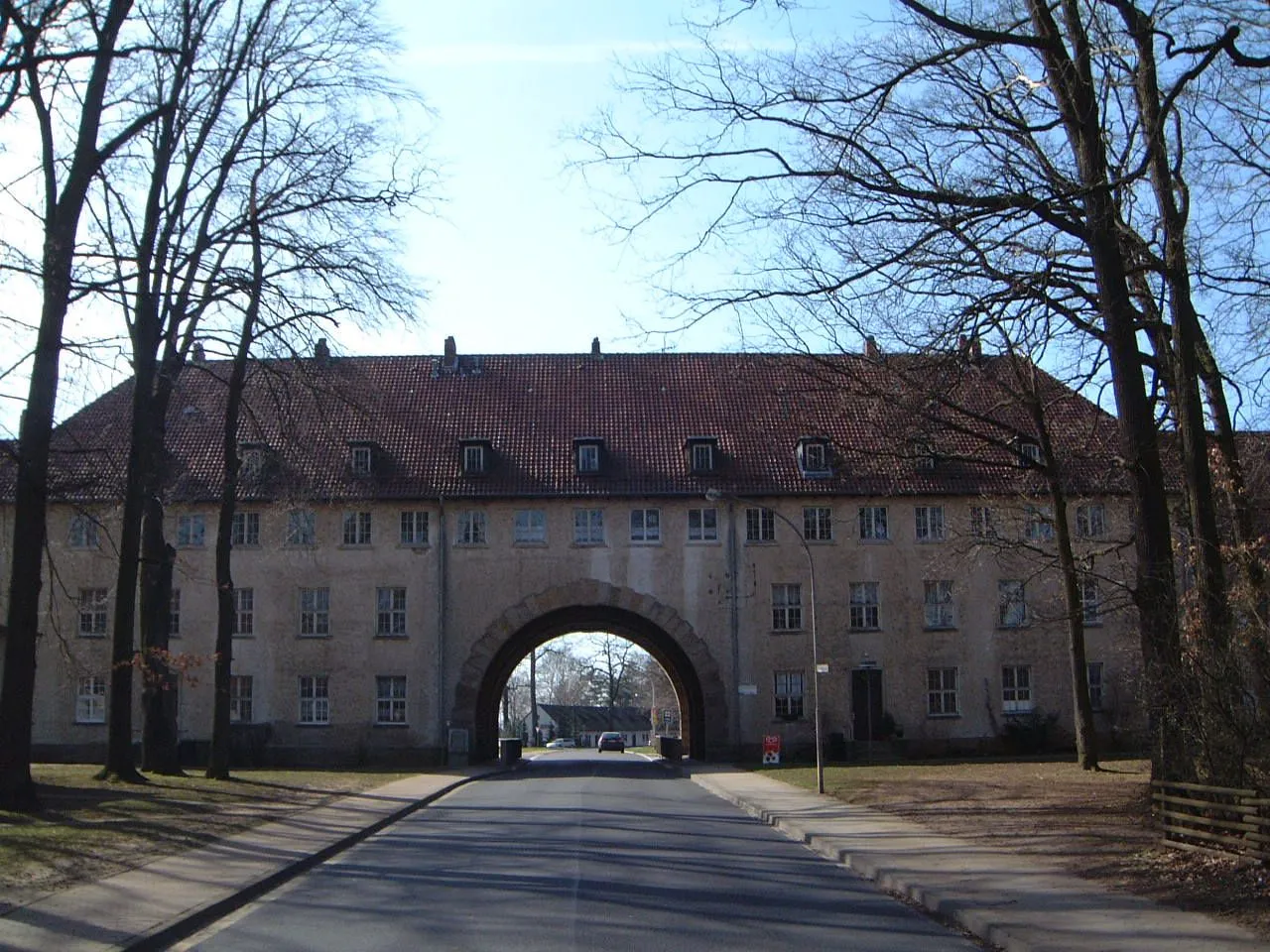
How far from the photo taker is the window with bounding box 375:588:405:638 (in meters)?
45.2

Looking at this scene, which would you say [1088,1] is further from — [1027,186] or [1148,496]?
[1148,496]

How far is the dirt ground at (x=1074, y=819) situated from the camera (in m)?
11.9

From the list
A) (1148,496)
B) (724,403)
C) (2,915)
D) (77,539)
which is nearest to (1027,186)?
(1148,496)

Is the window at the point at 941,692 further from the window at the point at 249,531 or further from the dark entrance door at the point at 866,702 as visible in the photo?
the window at the point at 249,531

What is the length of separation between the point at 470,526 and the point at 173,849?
29.3 m

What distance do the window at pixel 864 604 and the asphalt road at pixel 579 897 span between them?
79.6 feet

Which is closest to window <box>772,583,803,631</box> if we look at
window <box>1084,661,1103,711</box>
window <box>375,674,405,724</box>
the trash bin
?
window <box>1084,661,1103,711</box>

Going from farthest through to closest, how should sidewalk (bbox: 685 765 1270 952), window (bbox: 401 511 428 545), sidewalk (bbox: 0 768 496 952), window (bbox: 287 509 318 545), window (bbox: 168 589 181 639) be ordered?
window (bbox: 168 589 181 639) → window (bbox: 401 511 428 545) → window (bbox: 287 509 318 545) → sidewalk (bbox: 0 768 496 952) → sidewalk (bbox: 685 765 1270 952)

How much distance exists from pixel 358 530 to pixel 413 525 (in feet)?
6.05

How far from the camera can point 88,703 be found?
4516 cm

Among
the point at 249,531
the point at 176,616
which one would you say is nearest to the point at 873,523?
the point at 249,531

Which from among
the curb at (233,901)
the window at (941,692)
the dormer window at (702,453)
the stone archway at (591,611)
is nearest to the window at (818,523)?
the dormer window at (702,453)

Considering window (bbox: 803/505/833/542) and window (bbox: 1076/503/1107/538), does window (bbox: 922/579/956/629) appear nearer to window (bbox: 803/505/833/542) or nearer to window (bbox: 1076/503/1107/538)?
window (bbox: 803/505/833/542)

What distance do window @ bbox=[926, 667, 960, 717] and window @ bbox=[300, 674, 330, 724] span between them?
19.7m
